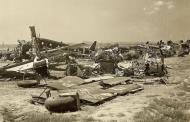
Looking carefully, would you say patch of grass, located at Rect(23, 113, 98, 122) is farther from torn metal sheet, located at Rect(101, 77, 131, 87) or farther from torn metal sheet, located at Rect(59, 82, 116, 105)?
torn metal sheet, located at Rect(101, 77, 131, 87)

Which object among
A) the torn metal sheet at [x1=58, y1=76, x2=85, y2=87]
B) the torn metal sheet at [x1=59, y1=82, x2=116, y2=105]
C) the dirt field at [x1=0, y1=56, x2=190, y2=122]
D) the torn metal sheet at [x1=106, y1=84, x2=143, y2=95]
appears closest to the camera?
the dirt field at [x1=0, y1=56, x2=190, y2=122]

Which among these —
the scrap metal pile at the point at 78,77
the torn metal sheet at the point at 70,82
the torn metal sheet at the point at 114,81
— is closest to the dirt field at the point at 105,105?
the scrap metal pile at the point at 78,77

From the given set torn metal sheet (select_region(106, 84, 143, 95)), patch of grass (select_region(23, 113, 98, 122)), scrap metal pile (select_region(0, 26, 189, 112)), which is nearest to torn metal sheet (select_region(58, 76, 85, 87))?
scrap metal pile (select_region(0, 26, 189, 112))

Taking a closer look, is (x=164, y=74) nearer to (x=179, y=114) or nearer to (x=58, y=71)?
(x=58, y=71)

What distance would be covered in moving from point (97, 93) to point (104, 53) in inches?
656

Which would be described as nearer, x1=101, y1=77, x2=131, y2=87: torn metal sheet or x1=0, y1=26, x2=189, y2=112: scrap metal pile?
x1=0, y1=26, x2=189, y2=112: scrap metal pile

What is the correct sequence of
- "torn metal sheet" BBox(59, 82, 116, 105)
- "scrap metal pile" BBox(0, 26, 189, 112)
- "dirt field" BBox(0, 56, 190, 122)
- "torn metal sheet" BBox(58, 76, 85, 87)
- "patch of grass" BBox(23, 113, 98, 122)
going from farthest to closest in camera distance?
"torn metal sheet" BBox(58, 76, 85, 87)
"torn metal sheet" BBox(59, 82, 116, 105)
"scrap metal pile" BBox(0, 26, 189, 112)
"dirt field" BBox(0, 56, 190, 122)
"patch of grass" BBox(23, 113, 98, 122)

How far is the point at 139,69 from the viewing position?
25172mm

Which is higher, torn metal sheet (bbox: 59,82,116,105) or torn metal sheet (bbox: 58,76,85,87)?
torn metal sheet (bbox: 58,76,85,87)

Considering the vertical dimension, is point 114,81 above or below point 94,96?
above

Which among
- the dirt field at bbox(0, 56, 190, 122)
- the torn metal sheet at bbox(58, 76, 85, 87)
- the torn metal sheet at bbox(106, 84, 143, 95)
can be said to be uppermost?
the torn metal sheet at bbox(58, 76, 85, 87)

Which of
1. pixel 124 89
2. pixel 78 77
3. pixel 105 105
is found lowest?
pixel 105 105

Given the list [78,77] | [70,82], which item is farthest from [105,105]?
[78,77]

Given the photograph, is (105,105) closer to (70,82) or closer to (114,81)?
(114,81)
